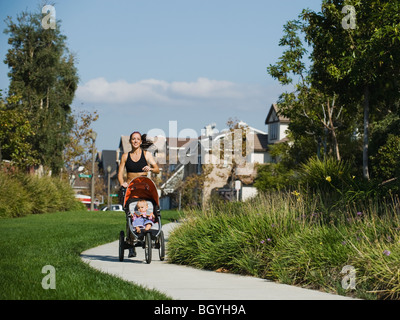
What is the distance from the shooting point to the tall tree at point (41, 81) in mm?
45656

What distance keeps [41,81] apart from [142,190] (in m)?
36.7

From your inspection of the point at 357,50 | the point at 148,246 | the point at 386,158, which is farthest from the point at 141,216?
the point at 386,158

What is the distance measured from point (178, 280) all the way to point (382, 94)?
440 inches

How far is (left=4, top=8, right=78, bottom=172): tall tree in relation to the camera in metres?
45.7

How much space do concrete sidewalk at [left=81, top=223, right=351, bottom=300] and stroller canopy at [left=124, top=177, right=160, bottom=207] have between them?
1187 mm

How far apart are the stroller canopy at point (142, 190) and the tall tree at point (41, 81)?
35.3m

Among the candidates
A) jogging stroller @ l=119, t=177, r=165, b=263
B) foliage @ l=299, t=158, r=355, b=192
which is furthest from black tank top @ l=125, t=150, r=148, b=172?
foliage @ l=299, t=158, r=355, b=192

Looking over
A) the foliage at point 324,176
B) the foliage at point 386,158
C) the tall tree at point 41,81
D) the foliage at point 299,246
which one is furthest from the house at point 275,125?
the foliage at point 299,246

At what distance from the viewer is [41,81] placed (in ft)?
151

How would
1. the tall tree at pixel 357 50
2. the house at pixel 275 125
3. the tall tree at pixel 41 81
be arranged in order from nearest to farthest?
the tall tree at pixel 357 50, the tall tree at pixel 41 81, the house at pixel 275 125

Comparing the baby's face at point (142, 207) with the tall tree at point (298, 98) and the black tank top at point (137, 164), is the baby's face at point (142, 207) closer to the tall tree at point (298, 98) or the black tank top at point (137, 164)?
the black tank top at point (137, 164)

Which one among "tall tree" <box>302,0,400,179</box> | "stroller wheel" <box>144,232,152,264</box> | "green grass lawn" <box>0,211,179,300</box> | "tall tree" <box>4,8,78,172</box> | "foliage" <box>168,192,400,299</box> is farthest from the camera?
"tall tree" <box>4,8,78,172</box>

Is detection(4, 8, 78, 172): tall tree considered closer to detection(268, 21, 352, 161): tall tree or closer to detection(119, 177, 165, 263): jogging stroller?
detection(268, 21, 352, 161): tall tree
